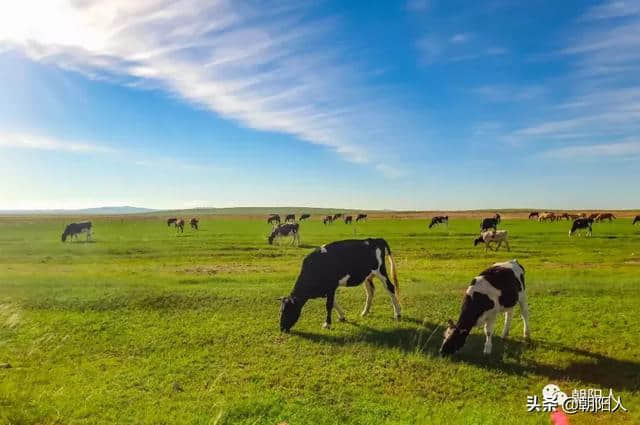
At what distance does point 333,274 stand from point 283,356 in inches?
127

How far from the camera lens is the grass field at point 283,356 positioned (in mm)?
7434

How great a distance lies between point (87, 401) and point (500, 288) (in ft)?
29.0

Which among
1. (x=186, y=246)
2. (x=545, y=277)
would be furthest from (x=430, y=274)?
(x=186, y=246)

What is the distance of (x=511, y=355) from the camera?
9805 mm

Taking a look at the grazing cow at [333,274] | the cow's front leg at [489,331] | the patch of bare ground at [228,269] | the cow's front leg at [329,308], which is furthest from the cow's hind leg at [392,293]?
the patch of bare ground at [228,269]

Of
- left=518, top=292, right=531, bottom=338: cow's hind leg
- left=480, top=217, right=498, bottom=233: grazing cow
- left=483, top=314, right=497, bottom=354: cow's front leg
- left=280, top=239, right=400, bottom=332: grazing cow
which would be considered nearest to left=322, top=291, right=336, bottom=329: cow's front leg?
left=280, top=239, right=400, bottom=332: grazing cow

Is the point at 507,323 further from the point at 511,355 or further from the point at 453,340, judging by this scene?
the point at 453,340

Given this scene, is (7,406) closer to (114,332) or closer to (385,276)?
(114,332)

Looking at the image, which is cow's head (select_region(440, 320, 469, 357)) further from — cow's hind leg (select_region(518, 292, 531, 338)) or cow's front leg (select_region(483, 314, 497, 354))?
cow's hind leg (select_region(518, 292, 531, 338))

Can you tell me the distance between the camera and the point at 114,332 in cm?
1195

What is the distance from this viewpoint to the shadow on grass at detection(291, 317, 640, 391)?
868 centimetres

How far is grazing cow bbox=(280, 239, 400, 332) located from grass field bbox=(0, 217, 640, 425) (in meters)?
0.55

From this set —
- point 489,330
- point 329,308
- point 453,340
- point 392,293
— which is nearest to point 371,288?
point 392,293

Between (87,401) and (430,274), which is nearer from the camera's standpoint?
(87,401)
